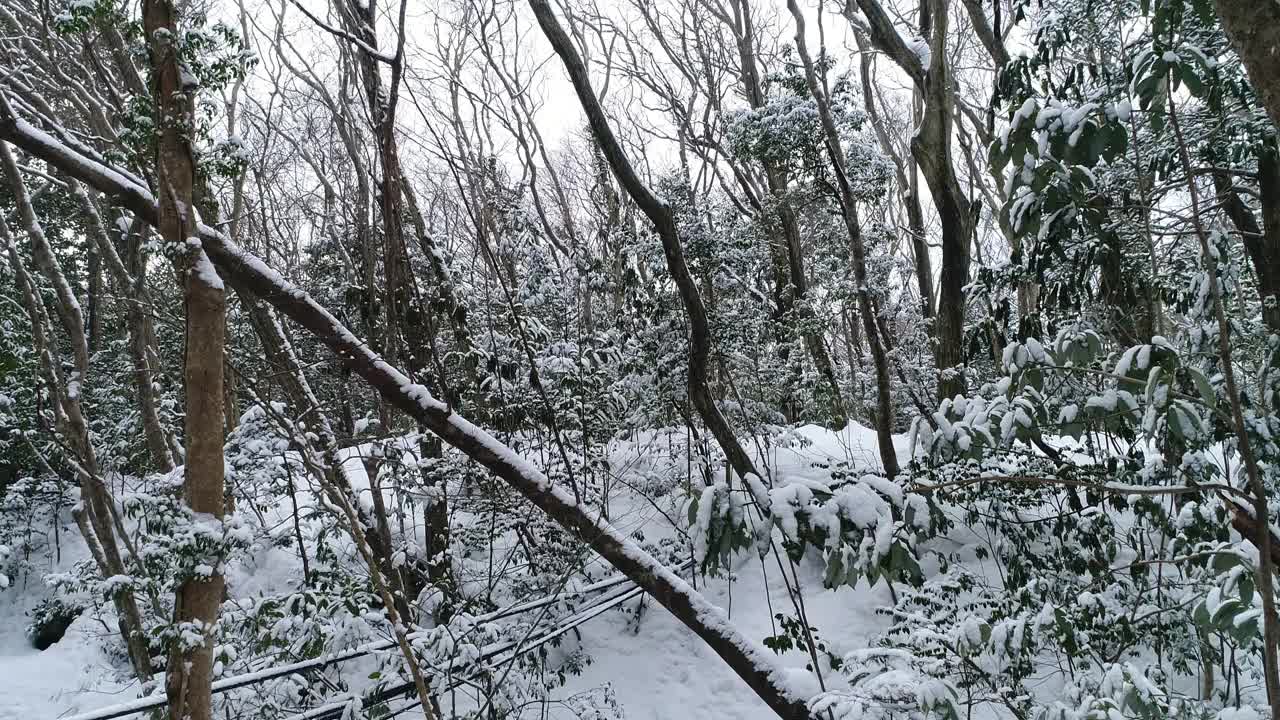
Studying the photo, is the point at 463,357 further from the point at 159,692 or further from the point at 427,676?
the point at 159,692

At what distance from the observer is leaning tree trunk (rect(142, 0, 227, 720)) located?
2381 mm

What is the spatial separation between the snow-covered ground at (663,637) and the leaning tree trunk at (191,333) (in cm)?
199

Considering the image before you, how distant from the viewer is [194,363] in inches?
96.3

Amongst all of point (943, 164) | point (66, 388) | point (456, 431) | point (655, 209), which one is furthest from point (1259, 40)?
point (66, 388)

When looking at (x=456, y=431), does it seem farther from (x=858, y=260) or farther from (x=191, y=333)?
(x=858, y=260)

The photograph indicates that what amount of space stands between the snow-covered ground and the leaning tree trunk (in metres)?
1.99

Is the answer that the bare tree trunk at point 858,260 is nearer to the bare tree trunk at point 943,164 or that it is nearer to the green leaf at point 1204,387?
the bare tree trunk at point 943,164

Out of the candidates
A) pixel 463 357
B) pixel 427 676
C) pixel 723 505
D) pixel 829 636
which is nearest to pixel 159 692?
pixel 427 676

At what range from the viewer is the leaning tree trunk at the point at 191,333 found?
2381mm

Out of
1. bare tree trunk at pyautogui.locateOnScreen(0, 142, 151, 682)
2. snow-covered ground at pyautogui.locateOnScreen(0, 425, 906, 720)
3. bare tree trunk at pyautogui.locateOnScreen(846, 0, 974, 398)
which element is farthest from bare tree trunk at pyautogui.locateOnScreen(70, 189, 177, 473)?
bare tree trunk at pyautogui.locateOnScreen(846, 0, 974, 398)

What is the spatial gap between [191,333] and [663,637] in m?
4.48

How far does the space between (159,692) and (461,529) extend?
2.34 m

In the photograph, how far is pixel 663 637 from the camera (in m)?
5.62

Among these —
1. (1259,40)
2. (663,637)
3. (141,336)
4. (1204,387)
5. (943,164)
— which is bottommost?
(663,637)
